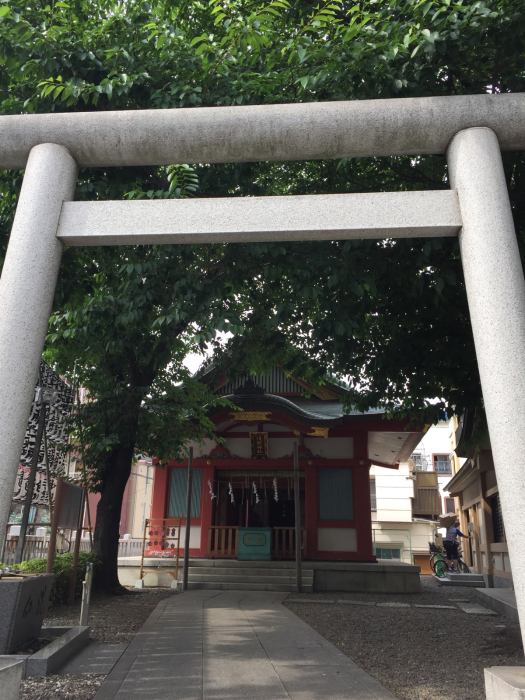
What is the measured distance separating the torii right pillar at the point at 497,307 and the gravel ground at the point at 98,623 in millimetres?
3276

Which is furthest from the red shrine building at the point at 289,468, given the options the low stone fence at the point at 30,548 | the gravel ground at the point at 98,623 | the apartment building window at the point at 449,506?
the apartment building window at the point at 449,506

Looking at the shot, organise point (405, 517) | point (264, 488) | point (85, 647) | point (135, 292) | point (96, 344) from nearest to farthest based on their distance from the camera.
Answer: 1. point (85, 647)
2. point (135, 292)
3. point (96, 344)
4. point (264, 488)
5. point (405, 517)

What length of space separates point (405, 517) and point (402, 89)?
1152 inches

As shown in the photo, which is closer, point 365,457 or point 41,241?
point 41,241

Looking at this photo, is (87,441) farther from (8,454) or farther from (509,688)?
(509,688)

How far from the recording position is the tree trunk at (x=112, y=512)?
1092 cm

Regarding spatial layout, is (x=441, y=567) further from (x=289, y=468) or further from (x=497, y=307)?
(x=497, y=307)

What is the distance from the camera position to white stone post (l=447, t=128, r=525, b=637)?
3.13 meters

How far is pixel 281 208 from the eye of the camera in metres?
3.88

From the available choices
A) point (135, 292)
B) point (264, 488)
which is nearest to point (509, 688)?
point (135, 292)

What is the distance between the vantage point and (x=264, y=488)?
1595cm

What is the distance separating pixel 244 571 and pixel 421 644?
7.36 m

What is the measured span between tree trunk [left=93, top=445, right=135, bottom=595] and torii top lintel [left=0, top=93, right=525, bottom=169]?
7723mm

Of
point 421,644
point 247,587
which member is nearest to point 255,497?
point 247,587
